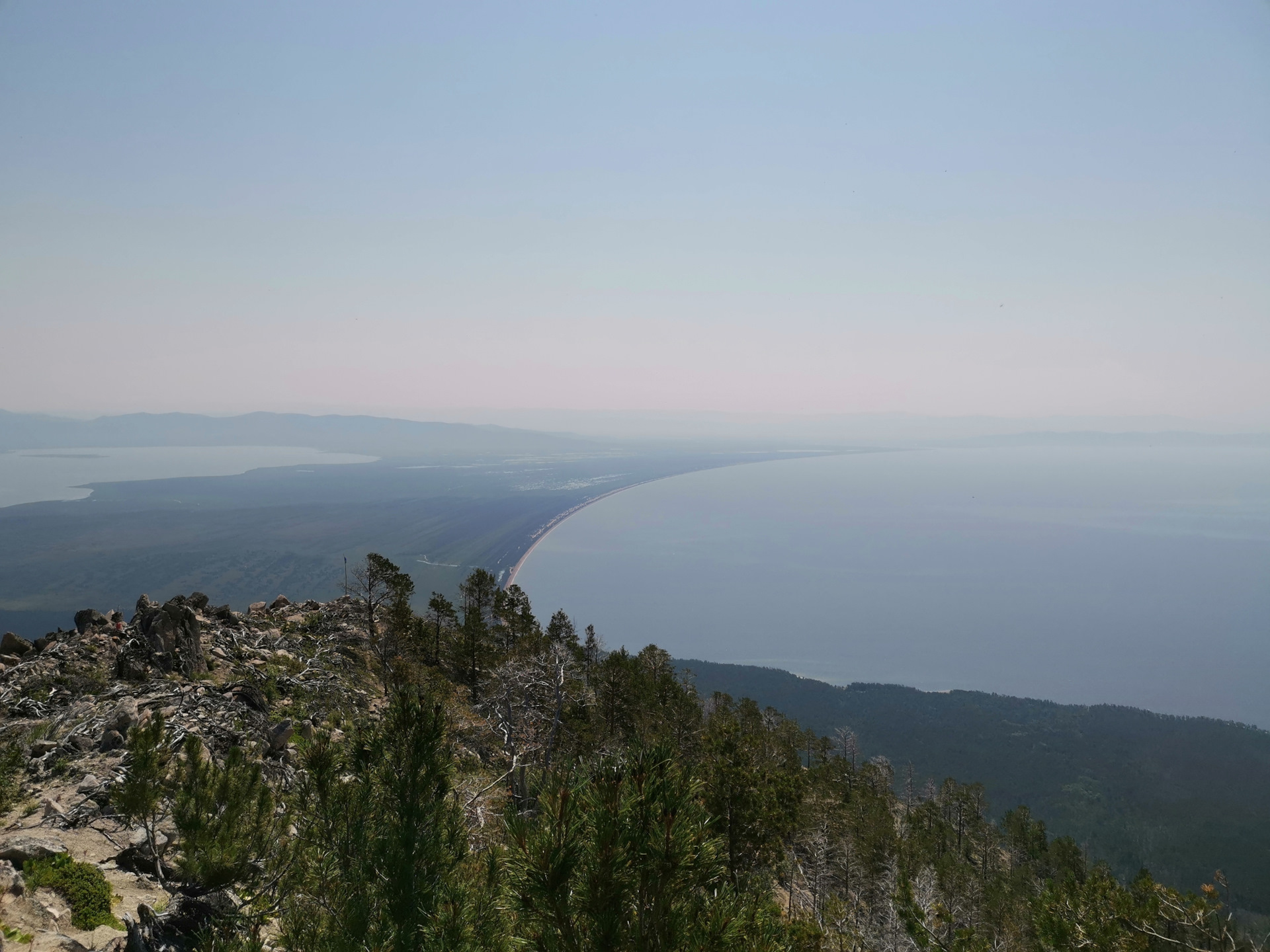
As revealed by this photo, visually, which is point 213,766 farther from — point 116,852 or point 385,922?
point 116,852

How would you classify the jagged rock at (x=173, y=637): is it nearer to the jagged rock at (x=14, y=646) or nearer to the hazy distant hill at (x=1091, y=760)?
the jagged rock at (x=14, y=646)

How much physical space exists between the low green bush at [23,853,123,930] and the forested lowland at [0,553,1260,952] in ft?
1.62

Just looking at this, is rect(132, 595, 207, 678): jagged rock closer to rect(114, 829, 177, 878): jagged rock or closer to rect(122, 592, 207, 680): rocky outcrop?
rect(122, 592, 207, 680): rocky outcrop

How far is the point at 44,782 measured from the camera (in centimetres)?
1116

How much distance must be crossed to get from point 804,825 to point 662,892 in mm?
29158

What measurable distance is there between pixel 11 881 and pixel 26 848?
2.31 feet

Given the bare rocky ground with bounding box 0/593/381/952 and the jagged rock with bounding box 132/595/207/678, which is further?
the jagged rock with bounding box 132/595/207/678

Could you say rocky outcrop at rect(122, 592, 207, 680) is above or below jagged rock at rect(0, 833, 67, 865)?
below

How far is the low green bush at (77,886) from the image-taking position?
7.24 metres

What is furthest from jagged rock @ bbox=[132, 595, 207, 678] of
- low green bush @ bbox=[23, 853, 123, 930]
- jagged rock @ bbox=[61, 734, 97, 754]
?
low green bush @ bbox=[23, 853, 123, 930]

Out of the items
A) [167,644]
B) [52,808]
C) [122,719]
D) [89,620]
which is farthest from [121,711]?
[89,620]

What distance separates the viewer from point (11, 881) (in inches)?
284

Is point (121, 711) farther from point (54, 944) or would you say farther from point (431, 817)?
point (431, 817)

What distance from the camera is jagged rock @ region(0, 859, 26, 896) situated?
7.10 meters
